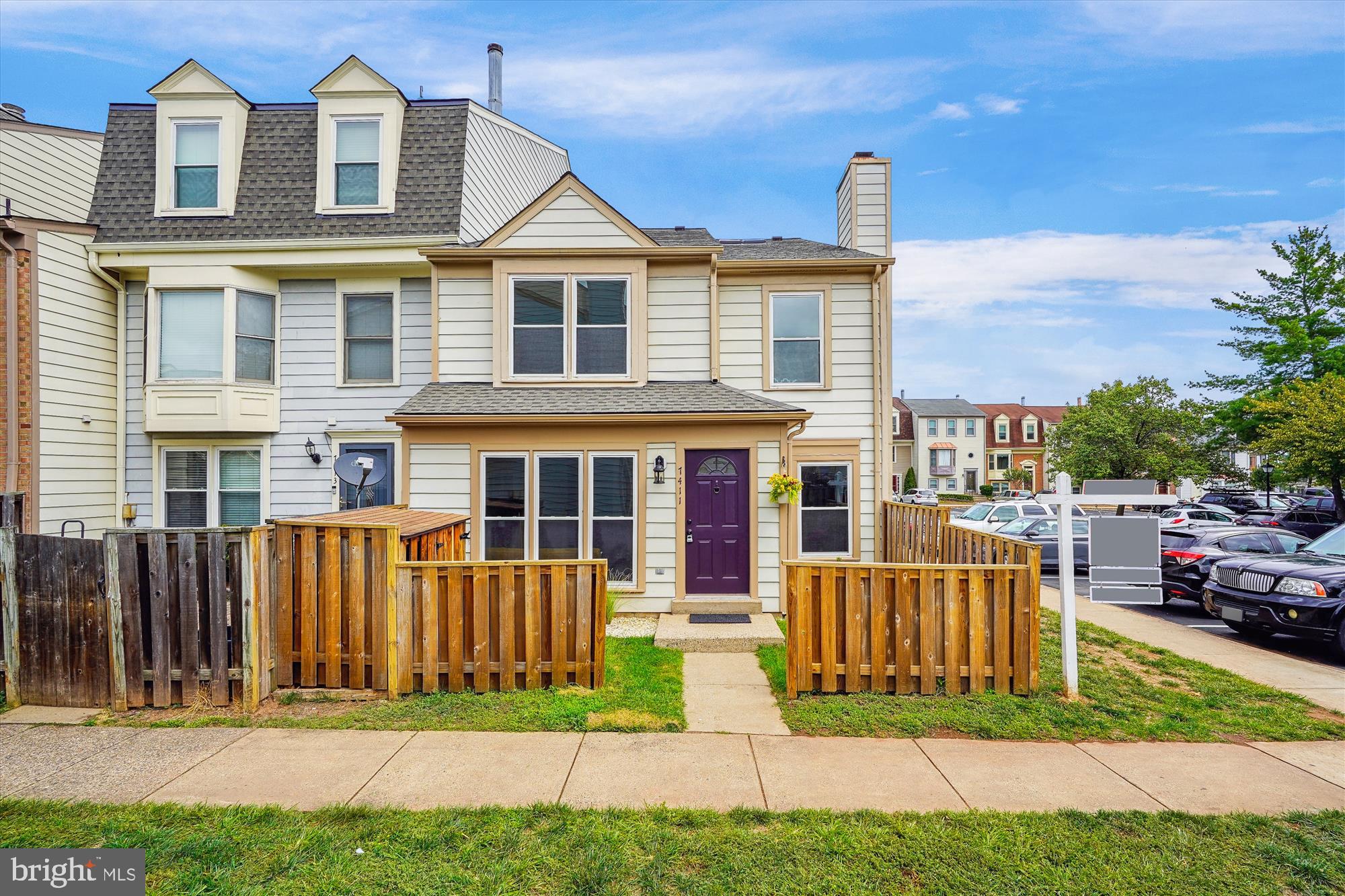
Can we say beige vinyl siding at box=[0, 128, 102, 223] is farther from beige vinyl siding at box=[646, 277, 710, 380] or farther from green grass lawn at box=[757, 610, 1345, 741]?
green grass lawn at box=[757, 610, 1345, 741]

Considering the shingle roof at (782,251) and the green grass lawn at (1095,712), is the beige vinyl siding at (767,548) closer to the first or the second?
the green grass lawn at (1095,712)

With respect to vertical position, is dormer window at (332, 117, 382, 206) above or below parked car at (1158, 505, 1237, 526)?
above

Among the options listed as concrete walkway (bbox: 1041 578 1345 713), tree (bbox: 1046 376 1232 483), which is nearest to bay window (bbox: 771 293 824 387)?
concrete walkway (bbox: 1041 578 1345 713)

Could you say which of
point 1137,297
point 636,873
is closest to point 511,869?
point 636,873

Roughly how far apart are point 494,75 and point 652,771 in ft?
49.9

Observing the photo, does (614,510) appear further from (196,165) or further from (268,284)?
(196,165)

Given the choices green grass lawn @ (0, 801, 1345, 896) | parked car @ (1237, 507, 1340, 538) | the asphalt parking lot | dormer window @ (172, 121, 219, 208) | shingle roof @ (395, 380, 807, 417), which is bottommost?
the asphalt parking lot

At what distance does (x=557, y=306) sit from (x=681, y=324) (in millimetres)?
2018

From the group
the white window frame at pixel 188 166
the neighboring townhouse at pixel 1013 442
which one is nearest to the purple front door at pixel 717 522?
the white window frame at pixel 188 166

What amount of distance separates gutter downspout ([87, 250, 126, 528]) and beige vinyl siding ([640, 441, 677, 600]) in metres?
9.15

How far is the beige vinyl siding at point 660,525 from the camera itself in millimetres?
9594

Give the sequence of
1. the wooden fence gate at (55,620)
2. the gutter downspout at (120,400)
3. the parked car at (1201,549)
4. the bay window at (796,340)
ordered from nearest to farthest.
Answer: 1. the wooden fence gate at (55,620)
2. the parked car at (1201,549)
3. the bay window at (796,340)
4. the gutter downspout at (120,400)

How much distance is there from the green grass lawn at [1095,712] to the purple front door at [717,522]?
2.71m

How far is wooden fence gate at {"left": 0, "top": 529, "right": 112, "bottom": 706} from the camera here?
571cm
